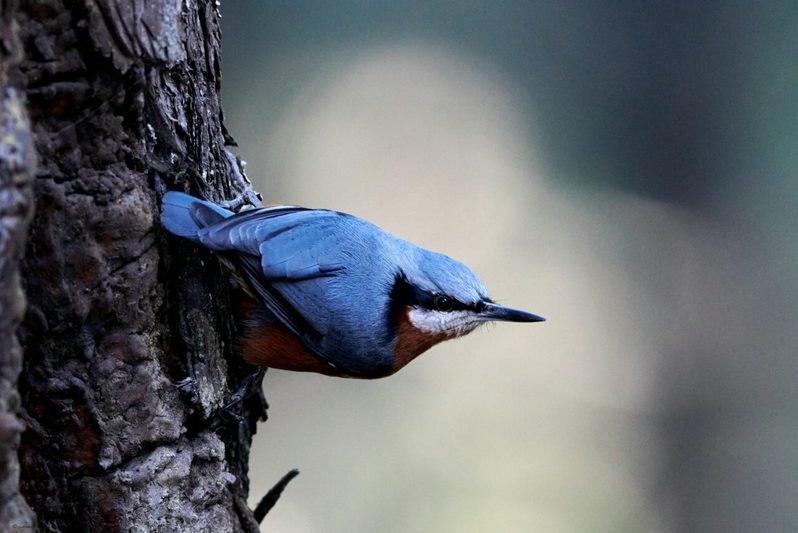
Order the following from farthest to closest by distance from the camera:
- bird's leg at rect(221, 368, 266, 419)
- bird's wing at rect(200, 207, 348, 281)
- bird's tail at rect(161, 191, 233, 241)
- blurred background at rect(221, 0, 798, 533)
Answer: blurred background at rect(221, 0, 798, 533), bird's leg at rect(221, 368, 266, 419), bird's wing at rect(200, 207, 348, 281), bird's tail at rect(161, 191, 233, 241)

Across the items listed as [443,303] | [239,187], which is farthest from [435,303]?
[239,187]

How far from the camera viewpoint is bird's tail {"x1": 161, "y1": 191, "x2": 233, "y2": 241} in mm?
2479

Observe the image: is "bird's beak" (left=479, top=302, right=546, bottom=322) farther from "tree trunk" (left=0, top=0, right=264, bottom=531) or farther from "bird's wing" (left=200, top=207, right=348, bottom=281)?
"tree trunk" (left=0, top=0, right=264, bottom=531)

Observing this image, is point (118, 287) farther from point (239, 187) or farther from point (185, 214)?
point (239, 187)

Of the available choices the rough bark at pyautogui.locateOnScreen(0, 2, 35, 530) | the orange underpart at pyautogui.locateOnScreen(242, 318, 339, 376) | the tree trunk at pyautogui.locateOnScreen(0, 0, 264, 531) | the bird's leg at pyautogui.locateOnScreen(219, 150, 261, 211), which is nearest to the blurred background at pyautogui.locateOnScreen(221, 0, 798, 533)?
the bird's leg at pyautogui.locateOnScreen(219, 150, 261, 211)

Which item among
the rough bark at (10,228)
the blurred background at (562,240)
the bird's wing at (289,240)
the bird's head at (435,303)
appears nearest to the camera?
the rough bark at (10,228)

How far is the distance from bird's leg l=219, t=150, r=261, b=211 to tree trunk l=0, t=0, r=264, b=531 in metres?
0.30

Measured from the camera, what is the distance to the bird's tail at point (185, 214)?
2479 millimetres

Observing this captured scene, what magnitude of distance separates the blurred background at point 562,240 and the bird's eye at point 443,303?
2.83 metres

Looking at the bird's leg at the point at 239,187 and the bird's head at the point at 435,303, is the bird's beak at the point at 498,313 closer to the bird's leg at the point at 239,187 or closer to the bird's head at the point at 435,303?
the bird's head at the point at 435,303

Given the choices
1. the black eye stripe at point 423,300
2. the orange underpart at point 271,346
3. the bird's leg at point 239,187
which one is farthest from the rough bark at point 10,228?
the black eye stripe at point 423,300

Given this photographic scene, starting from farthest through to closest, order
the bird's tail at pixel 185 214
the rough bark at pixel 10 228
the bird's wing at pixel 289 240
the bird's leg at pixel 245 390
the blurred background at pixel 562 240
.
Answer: the blurred background at pixel 562 240 → the bird's leg at pixel 245 390 → the bird's wing at pixel 289 240 → the bird's tail at pixel 185 214 → the rough bark at pixel 10 228

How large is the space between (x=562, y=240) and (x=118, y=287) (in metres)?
4.27

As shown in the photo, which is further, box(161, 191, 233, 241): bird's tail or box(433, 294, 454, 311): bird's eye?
box(433, 294, 454, 311): bird's eye
